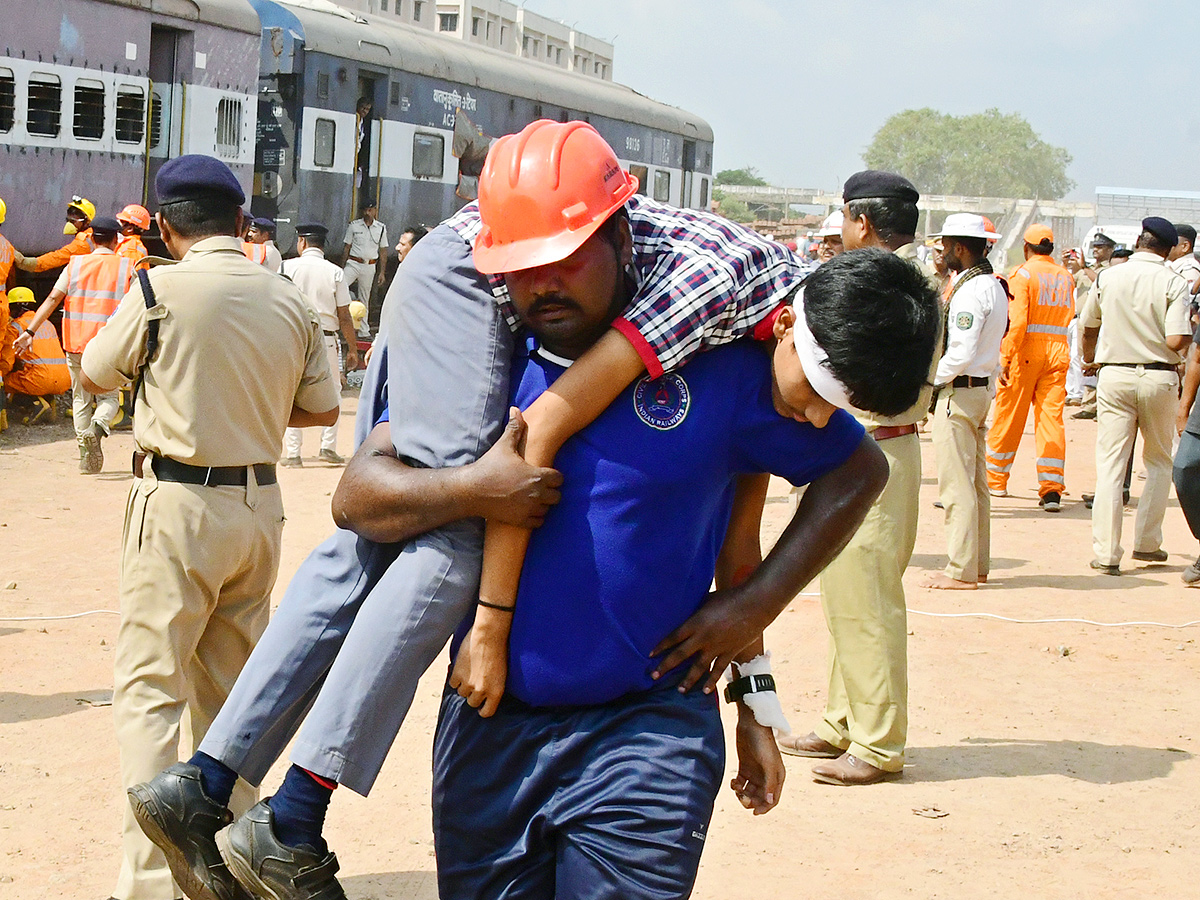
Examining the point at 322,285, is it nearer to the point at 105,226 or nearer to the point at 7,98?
the point at 105,226

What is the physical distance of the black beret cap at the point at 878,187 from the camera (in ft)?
17.7

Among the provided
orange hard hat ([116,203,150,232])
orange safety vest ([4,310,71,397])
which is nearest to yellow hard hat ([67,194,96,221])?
orange safety vest ([4,310,71,397])

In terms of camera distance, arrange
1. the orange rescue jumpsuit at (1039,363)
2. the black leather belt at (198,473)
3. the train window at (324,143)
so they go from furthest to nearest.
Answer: the train window at (324,143)
the orange rescue jumpsuit at (1039,363)
the black leather belt at (198,473)

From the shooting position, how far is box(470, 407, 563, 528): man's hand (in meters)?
2.21

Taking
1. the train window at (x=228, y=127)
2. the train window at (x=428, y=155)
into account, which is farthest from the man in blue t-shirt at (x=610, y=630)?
the train window at (x=428, y=155)

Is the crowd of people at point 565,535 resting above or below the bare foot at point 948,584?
above

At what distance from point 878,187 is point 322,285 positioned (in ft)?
24.4

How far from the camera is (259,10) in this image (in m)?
17.7

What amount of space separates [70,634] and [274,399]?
3418mm

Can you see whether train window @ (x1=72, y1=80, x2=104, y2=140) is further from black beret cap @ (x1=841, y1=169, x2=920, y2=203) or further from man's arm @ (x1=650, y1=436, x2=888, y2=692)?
man's arm @ (x1=650, y1=436, x2=888, y2=692)

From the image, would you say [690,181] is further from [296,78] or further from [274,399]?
[274,399]

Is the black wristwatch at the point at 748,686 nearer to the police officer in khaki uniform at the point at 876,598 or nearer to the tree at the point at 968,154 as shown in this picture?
the police officer in khaki uniform at the point at 876,598

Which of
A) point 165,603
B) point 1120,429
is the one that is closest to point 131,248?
point 1120,429

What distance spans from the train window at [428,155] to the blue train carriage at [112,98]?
420 cm
